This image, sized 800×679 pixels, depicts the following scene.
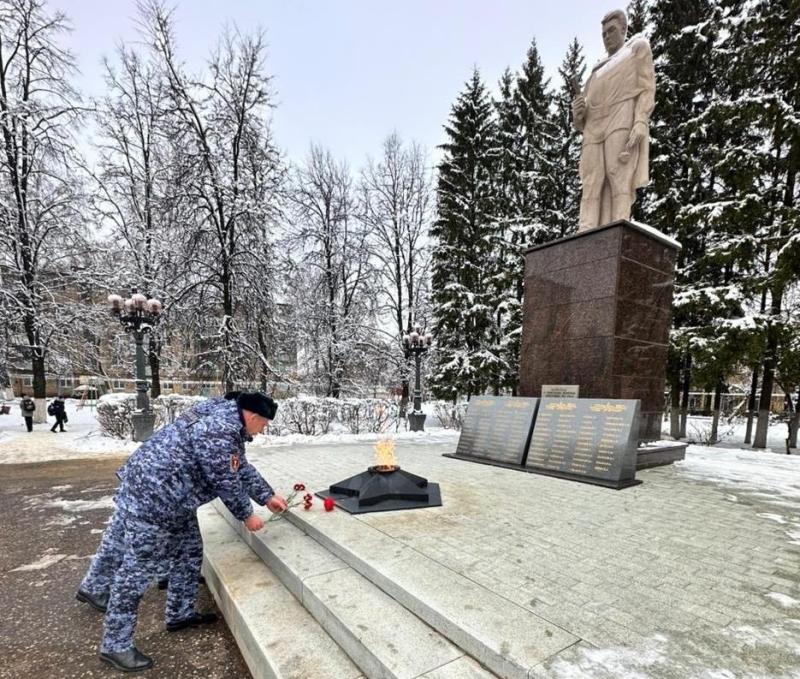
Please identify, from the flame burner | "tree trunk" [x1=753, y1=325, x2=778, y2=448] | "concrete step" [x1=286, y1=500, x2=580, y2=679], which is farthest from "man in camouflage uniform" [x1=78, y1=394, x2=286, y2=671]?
"tree trunk" [x1=753, y1=325, x2=778, y2=448]

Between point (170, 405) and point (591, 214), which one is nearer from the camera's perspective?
point (591, 214)

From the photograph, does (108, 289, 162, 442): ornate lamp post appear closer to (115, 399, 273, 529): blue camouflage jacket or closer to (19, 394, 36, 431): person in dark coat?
(19, 394, 36, 431): person in dark coat

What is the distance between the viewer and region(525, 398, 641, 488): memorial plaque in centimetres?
472

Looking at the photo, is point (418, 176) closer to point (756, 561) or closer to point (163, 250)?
point (163, 250)

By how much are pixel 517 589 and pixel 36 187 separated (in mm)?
19425

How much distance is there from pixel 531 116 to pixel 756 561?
19.1 meters

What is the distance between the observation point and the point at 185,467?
2.39m

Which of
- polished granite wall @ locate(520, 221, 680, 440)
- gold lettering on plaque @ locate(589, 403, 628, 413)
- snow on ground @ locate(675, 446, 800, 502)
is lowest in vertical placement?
snow on ground @ locate(675, 446, 800, 502)

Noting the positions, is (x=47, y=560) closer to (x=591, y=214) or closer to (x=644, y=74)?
(x=591, y=214)

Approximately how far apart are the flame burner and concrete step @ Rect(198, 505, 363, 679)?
950 millimetres

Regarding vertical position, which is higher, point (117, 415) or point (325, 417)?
point (325, 417)

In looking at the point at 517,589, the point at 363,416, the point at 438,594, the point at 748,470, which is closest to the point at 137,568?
the point at 438,594

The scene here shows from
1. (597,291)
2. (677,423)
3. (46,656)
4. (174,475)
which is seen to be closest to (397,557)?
(174,475)

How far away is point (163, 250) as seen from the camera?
14.8m
